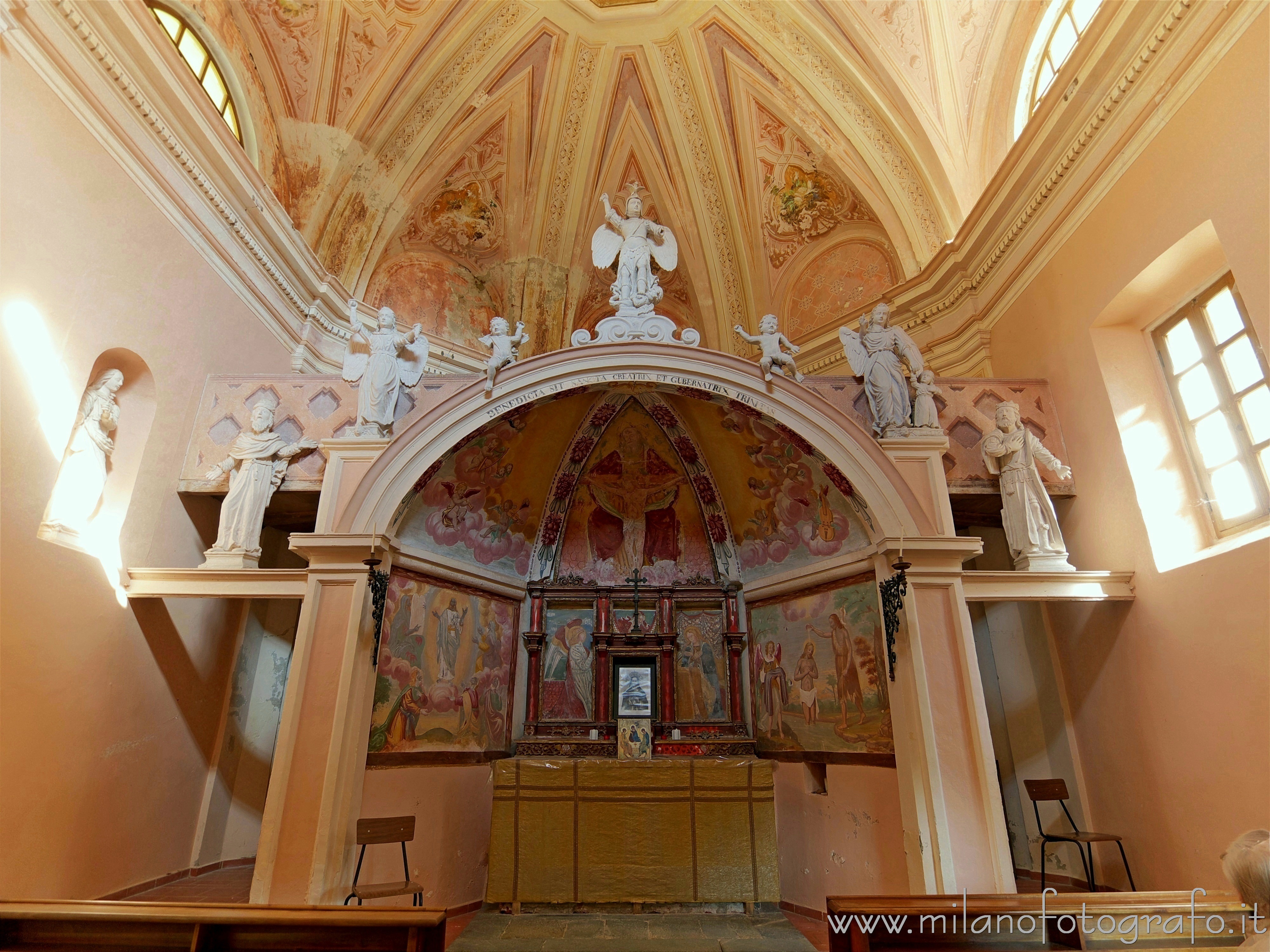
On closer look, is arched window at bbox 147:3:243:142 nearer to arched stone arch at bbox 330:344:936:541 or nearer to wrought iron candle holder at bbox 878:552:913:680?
arched stone arch at bbox 330:344:936:541

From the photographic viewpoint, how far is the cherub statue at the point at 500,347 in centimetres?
777

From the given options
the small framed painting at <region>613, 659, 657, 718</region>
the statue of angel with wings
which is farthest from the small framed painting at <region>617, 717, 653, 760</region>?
the statue of angel with wings

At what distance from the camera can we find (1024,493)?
7.72 m

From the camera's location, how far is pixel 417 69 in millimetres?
11766

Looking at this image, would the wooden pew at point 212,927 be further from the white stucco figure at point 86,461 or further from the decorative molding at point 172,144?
the decorative molding at point 172,144

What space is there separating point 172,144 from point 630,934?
8986 millimetres

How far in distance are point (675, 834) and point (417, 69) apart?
11476 millimetres

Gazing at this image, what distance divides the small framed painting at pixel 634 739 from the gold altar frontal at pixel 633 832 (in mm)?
640

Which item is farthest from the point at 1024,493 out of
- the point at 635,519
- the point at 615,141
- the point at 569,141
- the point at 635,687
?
the point at 569,141

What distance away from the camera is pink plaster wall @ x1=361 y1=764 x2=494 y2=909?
7516mm

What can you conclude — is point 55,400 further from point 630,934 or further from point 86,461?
point 630,934

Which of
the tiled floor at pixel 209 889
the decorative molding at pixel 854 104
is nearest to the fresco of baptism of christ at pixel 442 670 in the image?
the tiled floor at pixel 209 889

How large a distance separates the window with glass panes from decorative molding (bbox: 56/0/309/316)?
402 inches

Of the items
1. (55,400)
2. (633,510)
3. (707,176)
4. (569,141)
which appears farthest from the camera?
(707,176)
